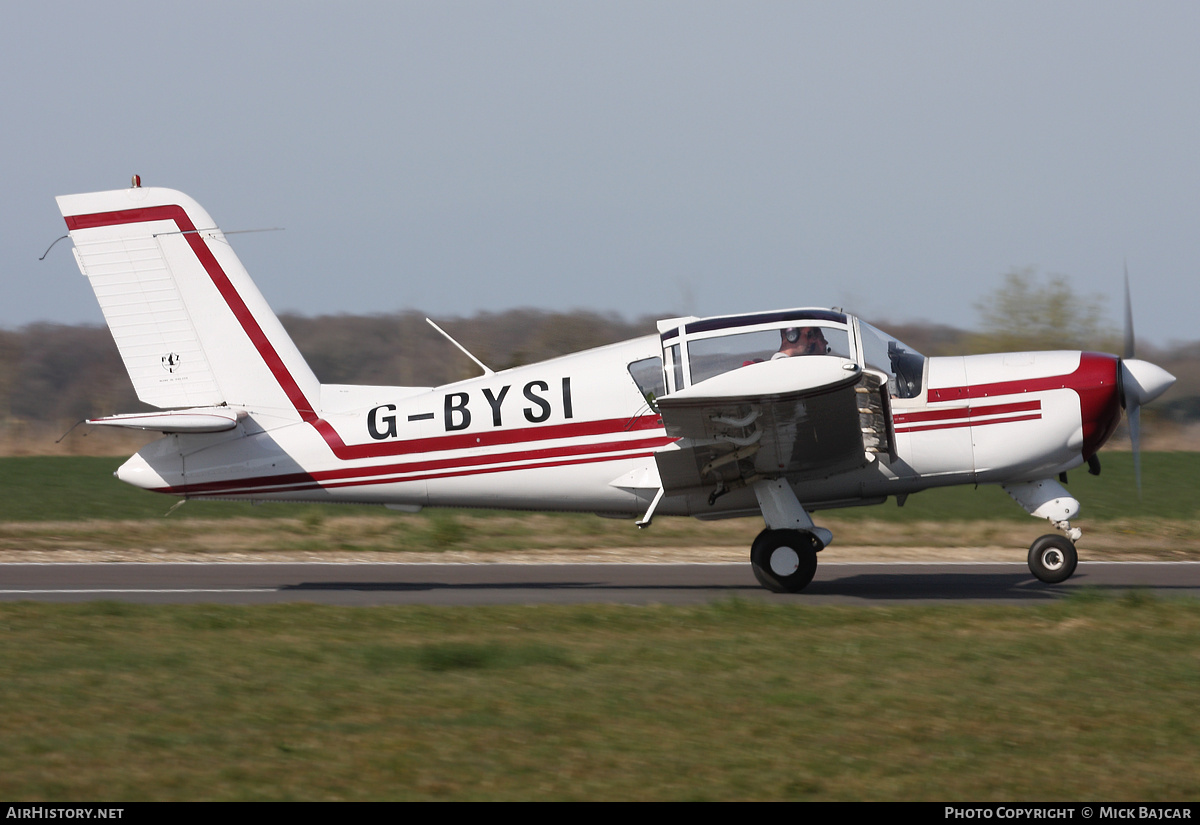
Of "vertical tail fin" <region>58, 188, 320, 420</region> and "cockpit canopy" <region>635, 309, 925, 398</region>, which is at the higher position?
"vertical tail fin" <region>58, 188, 320, 420</region>

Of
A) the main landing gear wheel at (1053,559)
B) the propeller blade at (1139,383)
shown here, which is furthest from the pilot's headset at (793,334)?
the main landing gear wheel at (1053,559)

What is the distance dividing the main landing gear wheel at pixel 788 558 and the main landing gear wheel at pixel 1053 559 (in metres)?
2.22

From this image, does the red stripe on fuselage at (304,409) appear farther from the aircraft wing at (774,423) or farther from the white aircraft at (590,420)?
the aircraft wing at (774,423)

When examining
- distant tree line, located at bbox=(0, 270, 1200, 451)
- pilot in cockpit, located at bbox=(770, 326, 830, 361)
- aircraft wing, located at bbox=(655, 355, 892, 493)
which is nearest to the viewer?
aircraft wing, located at bbox=(655, 355, 892, 493)

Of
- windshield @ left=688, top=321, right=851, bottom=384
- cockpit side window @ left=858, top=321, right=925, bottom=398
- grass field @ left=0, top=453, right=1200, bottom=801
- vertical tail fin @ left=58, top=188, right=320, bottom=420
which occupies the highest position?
vertical tail fin @ left=58, top=188, right=320, bottom=420

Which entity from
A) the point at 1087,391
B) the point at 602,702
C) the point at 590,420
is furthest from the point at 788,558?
the point at 602,702

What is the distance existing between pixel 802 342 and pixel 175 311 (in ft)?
19.9

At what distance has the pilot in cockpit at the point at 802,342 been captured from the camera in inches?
372

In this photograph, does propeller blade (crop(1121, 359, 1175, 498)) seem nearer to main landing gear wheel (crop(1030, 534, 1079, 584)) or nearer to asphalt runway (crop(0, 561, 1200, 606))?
main landing gear wheel (crop(1030, 534, 1079, 584))

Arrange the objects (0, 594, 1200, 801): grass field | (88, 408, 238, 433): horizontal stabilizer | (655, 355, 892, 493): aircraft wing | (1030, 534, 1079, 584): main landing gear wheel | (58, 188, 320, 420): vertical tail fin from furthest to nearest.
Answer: (58, 188, 320, 420): vertical tail fin < (1030, 534, 1079, 584): main landing gear wheel < (88, 408, 238, 433): horizontal stabilizer < (655, 355, 892, 493): aircraft wing < (0, 594, 1200, 801): grass field

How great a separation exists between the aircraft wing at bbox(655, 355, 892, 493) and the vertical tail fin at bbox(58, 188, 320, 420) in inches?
150

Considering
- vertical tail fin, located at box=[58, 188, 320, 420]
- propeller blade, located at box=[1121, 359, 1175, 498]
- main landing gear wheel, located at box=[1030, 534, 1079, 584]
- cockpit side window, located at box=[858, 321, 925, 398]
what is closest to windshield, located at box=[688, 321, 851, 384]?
cockpit side window, located at box=[858, 321, 925, 398]

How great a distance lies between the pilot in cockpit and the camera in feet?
31.0
